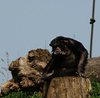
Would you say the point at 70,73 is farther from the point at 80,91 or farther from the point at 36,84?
the point at 36,84

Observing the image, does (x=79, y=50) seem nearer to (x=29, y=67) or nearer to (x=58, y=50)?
(x=58, y=50)

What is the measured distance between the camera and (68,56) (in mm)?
5152

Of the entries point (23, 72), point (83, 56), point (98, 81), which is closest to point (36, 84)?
point (23, 72)

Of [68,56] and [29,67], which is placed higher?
[68,56]

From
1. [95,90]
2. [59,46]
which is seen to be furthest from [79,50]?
[95,90]

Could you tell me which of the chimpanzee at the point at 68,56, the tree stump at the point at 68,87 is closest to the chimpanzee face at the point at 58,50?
the chimpanzee at the point at 68,56

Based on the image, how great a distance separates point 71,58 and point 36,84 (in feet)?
7.34

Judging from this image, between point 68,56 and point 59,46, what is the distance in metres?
0.33

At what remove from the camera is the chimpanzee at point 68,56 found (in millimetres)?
5016

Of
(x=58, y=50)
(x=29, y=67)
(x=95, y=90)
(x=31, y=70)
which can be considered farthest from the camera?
(x=29, y=67)

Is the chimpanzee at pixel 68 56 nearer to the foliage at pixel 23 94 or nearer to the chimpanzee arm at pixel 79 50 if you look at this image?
Answer: the chimpanzee arm at pixel 79 50

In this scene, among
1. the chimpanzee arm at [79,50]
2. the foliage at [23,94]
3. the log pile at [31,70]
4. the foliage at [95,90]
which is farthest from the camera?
the log pile at [31,70]

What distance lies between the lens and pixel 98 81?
23.5 ft

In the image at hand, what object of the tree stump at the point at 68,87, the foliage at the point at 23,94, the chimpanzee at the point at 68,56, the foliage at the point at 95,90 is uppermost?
the chimpanzee at the point at 68,56
